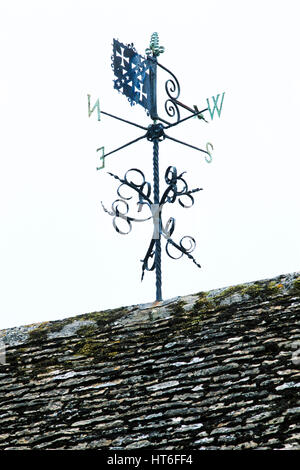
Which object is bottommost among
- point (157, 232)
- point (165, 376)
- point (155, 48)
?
point (165, 376)

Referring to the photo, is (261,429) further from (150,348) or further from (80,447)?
(150,348)

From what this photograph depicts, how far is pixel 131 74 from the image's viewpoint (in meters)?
8.98

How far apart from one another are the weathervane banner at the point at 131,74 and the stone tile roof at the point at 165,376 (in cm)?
216

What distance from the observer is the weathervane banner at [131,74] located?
8.88 m

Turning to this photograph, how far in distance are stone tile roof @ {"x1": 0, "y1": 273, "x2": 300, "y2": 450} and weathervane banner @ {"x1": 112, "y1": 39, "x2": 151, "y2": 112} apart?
85.1 inches

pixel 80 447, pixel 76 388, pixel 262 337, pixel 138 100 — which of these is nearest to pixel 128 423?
pixel 80 447

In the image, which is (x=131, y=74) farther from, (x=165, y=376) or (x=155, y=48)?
(x=165, y=376)

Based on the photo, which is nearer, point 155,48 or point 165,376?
point 165,376

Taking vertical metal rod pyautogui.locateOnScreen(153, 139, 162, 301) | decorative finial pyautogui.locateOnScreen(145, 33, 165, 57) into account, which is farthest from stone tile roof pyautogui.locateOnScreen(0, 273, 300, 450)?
decorative finial pyautogui.locateOnScreen(145, 33, 165, 57)

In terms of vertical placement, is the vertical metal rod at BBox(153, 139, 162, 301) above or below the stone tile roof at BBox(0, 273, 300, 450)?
above

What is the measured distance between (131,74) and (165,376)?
3411 millimetres

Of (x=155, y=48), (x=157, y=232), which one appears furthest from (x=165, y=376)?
(x=155, y=48)

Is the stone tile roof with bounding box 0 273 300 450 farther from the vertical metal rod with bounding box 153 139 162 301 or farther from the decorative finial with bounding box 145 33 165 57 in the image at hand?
the decorative finial with bounding box 145 33 165 57

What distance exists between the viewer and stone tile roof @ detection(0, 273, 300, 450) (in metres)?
6.00
